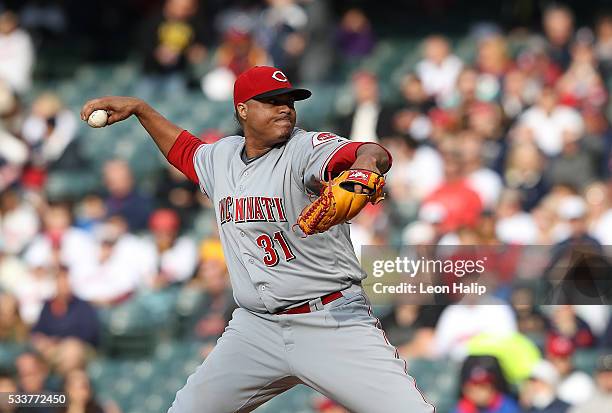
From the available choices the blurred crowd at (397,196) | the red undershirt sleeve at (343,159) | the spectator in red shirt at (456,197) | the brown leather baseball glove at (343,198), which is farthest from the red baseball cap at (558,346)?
the brown leather baseball glove at (343,198)

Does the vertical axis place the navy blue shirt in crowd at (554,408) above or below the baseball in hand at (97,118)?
below

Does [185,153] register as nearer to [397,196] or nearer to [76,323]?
[76,323]

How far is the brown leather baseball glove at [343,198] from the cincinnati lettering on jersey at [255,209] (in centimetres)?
49

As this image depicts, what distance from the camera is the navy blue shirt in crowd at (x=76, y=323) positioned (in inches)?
327

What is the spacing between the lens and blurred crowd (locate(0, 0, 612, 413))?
7.13m

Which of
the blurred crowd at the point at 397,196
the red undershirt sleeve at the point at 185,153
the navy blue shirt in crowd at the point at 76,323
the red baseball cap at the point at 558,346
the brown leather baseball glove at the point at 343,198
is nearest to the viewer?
the brown leather baseball glove at the point at 343,198

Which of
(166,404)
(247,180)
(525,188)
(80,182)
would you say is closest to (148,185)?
(80,182)

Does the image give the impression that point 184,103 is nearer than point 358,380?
No

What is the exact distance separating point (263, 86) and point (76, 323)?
445cm

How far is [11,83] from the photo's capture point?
11.5m

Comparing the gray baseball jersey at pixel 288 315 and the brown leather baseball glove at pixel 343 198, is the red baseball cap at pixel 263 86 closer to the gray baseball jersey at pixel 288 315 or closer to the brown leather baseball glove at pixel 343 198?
the gray baseball jersey at pixel 288 315

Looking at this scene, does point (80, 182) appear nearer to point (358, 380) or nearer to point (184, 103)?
point (184, 103)

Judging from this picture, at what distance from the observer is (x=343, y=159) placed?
3951mm

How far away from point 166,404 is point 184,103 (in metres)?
3.88
